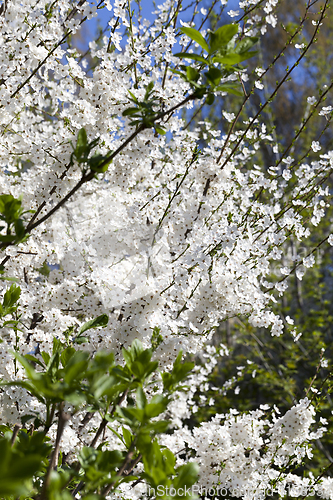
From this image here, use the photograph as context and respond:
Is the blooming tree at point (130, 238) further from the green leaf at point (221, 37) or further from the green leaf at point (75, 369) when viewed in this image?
the green leaf at point (75, 369)

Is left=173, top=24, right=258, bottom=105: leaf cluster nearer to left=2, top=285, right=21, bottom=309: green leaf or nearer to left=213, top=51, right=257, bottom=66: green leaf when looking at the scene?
left=213, top=51, right=257, bottom=66: green leaf

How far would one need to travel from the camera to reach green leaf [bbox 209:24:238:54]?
884 millimetres

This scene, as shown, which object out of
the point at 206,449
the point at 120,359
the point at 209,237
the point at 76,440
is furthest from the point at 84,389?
the point at 206,449

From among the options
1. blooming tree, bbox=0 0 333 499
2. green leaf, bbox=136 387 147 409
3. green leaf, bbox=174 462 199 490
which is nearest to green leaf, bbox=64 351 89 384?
green leaf, bbox=136 387 147 409

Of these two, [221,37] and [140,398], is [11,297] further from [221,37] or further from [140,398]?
[221,37]

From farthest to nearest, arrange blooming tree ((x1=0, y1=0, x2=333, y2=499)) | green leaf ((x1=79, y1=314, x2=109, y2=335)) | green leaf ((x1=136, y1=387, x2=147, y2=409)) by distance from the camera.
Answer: blooming tree ((x1=0, y1=0, x2=333, y2=499)) → green leaf ((x1=79, y1=314, x2=109, y2=335)) → green leaf ((x1=136, y1=387, x2=147, y2=409))

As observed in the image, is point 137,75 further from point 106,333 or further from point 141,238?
point 106,333

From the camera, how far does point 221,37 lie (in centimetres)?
90

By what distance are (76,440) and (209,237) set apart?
3.47ft

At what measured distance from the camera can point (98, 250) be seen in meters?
1.96

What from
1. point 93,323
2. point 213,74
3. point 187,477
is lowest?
point 187,477

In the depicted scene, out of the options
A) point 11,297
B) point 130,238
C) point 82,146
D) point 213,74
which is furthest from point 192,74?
point 130,238

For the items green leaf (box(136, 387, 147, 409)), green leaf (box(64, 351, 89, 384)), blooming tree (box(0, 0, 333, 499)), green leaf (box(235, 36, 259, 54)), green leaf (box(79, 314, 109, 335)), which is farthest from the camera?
blooming tree (box(0, 0, 333, 499))

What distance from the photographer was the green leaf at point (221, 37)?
0.88 metres
